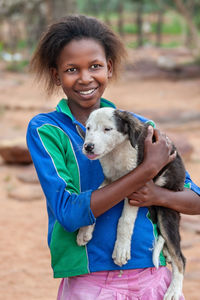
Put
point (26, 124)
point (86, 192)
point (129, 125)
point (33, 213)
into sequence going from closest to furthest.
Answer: point (86, 192) → point (129, 125) → point (33, 213) → point (26, 124)

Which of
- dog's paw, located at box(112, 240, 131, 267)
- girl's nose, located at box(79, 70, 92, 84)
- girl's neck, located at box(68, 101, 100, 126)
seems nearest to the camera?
dog's paw, located at box(112, 240, 131, 267)

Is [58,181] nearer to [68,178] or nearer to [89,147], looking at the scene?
[68,178]

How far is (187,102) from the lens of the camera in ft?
50.7

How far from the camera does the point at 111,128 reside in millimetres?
2186

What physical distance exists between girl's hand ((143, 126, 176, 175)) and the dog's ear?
6 cm

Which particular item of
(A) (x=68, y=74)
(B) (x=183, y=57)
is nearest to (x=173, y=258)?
(A) (x=68, y=74)

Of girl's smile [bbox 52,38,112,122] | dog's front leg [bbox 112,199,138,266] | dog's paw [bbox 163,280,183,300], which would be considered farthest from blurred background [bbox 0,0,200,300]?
dog's paw [bbox 163,280,183,300]

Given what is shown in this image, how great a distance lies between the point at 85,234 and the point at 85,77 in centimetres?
80

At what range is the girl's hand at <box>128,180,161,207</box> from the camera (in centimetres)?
210

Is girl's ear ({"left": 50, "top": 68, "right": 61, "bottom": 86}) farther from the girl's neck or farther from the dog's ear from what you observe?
the dog's ear

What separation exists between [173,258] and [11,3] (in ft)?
57.4

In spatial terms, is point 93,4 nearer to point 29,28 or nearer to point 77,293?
point 29,28

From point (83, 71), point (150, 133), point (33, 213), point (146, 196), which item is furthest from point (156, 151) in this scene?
point (33, 213)

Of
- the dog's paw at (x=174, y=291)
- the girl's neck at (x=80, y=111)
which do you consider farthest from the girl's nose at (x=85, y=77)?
the dog's paw at (x=174, y=291)
